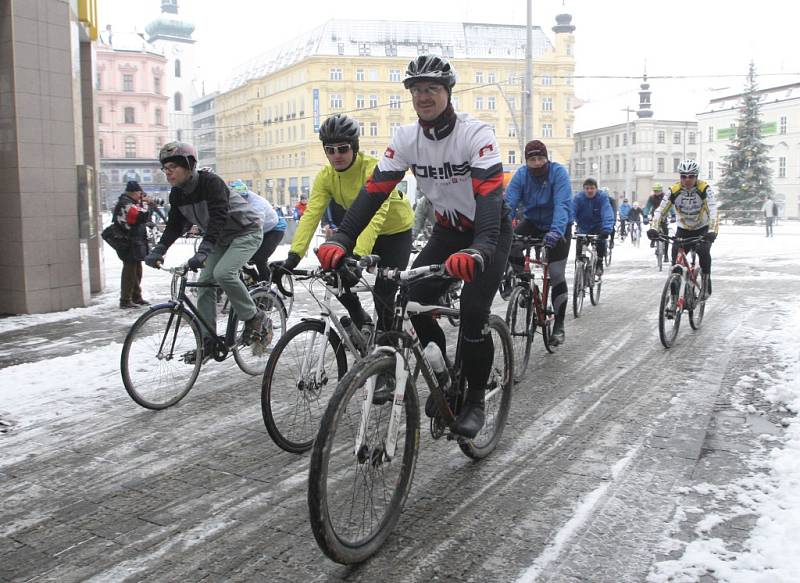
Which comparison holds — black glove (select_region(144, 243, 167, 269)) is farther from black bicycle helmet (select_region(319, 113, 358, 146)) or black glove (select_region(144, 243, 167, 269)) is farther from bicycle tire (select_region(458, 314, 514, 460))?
bicycle tire (select_region(458, 314, 514, 460))

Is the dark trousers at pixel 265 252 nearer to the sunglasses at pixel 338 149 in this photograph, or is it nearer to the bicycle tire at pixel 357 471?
the sunglasses at pixel 338 149

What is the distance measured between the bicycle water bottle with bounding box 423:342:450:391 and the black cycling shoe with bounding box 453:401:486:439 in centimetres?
20

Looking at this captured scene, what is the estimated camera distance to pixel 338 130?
5.35 m

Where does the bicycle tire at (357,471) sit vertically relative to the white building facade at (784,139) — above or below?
below

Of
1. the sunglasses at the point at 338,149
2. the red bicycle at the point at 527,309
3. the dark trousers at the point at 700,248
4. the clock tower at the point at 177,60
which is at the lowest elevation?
the red bicycle at the point at 527,309

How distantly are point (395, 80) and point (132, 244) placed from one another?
73033 mm

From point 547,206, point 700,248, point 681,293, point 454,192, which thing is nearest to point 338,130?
point 454,192

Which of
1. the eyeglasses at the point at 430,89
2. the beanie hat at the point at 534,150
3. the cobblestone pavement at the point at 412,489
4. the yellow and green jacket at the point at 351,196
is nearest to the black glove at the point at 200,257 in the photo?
the yellow and green jacket at the point at 351,196

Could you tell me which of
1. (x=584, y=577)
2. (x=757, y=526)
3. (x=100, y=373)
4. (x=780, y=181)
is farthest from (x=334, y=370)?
(x=780, y=181)

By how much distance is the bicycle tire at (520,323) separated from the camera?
6.75 m

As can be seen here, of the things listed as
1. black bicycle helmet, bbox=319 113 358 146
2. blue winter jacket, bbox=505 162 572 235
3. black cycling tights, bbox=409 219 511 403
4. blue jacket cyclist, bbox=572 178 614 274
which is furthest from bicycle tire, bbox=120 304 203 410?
blue jacket cyclist, bbox=572 178 614 274

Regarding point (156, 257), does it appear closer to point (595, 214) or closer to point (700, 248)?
point (700, 248)

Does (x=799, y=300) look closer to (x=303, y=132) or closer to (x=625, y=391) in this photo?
(x=625, y=391)

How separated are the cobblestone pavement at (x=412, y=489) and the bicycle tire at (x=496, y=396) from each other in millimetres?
125
